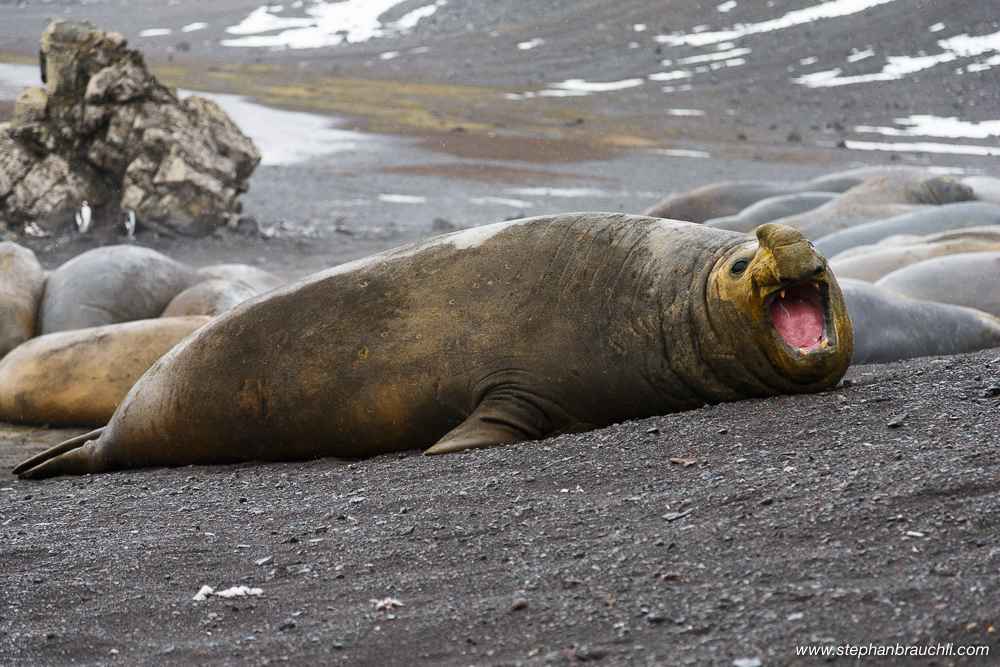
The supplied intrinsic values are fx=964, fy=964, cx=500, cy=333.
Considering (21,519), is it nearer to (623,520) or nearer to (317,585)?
(317,585)

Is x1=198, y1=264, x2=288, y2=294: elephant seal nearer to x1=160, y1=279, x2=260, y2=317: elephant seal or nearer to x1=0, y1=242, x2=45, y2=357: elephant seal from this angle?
x1=160, y1=279, x2=260, y2=317: elephant seal

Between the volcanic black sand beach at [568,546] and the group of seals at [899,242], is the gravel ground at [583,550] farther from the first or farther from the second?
the group of seals at [899,242]

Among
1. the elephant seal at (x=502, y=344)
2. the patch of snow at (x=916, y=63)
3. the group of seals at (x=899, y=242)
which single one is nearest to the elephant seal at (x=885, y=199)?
the group of seals at (x=899, y=242)

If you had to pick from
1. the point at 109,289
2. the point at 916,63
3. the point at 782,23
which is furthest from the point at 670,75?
the point at 109,289

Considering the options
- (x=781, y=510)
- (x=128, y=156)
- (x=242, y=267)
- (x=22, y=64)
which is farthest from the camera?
(x=22, y=64)

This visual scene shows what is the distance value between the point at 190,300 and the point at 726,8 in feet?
132

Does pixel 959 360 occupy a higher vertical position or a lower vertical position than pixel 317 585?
lower

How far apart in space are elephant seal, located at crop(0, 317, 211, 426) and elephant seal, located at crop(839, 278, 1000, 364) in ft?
12.8

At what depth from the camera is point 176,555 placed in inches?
114

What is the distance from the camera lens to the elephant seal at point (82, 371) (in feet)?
18.7

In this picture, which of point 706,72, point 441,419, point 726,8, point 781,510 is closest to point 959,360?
point 781,510

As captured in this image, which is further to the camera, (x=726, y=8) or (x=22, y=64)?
(x=726, y=8)

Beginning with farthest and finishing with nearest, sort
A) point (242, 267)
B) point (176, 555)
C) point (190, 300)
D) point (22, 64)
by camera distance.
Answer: point (22, 64)
point (242, 267)
point (190, 300)
point (176, 555)

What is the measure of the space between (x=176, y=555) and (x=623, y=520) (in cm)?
135
